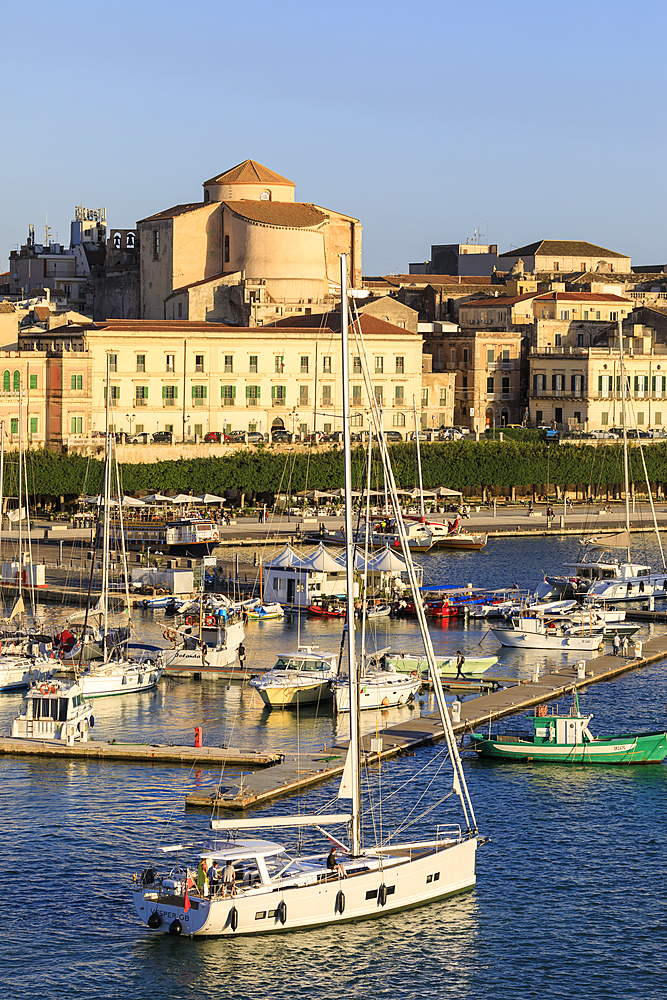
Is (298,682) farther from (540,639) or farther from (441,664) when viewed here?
(540,639)

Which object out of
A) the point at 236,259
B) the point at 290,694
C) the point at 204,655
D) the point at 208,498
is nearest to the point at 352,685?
the point at 290,694

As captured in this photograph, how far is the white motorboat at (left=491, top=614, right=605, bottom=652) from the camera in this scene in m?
55.0

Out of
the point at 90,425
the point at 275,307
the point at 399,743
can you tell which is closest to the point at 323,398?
the point at 275,307

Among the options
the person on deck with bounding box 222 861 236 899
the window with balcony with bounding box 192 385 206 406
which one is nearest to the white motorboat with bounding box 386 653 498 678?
the person on deck with bounding box 222 861 236 899

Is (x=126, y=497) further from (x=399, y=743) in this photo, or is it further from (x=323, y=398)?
(x=399, y=743)

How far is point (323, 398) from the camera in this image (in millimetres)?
99750

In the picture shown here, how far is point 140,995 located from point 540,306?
96401mm

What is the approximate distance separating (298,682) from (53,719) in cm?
712

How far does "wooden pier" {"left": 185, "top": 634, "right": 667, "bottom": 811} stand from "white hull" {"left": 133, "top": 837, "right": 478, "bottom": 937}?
20.7 feet

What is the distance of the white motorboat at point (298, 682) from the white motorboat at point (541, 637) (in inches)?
390

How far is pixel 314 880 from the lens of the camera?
28797mm

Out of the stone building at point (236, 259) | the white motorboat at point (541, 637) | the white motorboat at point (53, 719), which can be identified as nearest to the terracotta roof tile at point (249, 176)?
the stone building at point (236, 259)

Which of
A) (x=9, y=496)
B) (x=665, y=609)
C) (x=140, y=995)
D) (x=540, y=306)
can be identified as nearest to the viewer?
(x=140, y=995)

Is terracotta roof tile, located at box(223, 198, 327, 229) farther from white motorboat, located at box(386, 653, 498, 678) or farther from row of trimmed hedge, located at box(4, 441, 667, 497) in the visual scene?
white motorboat, located at box(386, 653, 498, 678)
